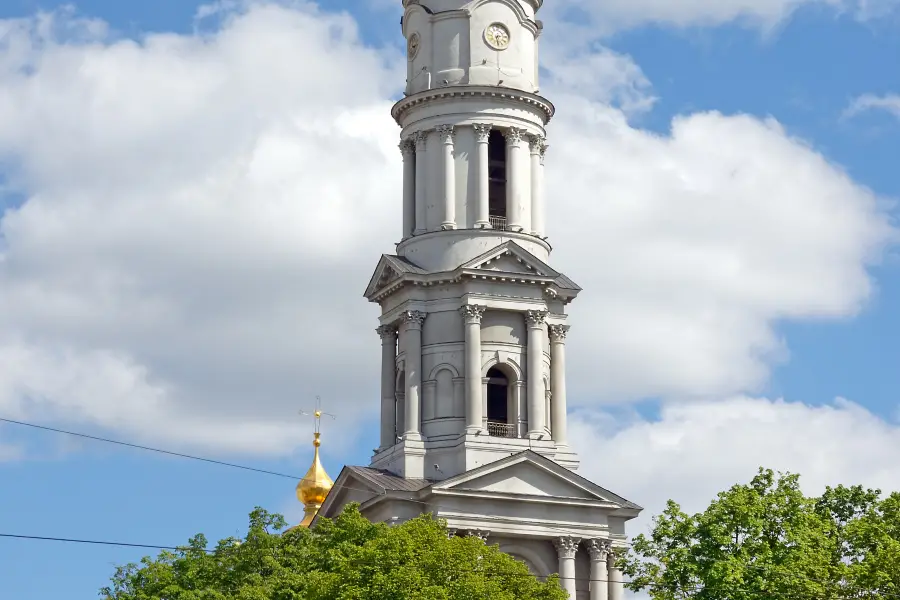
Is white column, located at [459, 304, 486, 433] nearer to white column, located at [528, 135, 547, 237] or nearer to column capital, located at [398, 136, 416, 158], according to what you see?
white column, located at [528, 135, 547, 237]

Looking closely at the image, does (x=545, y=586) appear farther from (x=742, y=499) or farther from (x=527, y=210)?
(x=527, y=210)

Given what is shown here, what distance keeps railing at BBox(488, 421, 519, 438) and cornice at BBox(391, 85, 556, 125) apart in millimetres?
13644

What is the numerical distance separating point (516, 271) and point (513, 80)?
8.76 meters

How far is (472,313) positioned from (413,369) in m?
3.26

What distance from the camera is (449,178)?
8369 centimetres

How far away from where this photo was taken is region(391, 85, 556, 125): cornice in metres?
84.2

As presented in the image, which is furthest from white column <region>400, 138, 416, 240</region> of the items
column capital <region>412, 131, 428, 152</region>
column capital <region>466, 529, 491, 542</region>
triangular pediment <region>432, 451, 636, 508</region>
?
column capital <region>466, 529, 491, 542</region>

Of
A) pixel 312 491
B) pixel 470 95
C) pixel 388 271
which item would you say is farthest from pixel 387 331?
pixel 312 491

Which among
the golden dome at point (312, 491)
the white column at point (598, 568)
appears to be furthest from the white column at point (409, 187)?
the golden dome at point (312, 491)

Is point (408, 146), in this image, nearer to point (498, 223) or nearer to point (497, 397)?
point (498, 223)

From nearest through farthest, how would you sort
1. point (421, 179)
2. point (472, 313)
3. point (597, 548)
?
point (597, 548)
point (472, 313)
point (421, 179)

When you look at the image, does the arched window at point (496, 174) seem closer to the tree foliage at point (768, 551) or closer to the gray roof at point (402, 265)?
the gray roof at point (402, 265)

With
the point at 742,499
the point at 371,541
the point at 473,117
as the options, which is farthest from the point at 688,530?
the point at 473,117

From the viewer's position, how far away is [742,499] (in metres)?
66.0
